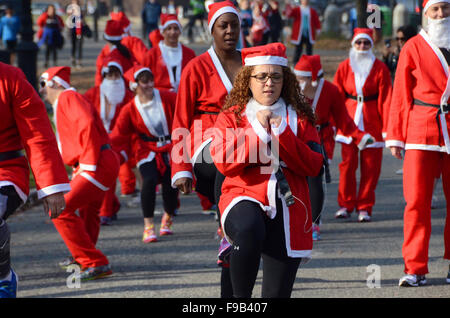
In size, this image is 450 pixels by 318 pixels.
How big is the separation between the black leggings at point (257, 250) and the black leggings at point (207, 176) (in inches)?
26.6

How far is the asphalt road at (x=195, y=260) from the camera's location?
669 cm

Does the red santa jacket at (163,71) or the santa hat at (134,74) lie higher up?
the santa hat at (134,74)

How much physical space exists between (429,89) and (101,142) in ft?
8.74

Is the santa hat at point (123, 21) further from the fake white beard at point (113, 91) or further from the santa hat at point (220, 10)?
the santa hat at point (220, 10)

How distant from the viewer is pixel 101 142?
7.28m

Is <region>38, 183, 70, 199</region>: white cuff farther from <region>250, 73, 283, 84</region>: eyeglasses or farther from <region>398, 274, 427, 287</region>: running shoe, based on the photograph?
<region>398, 274, 427, 287</region>: running shoe

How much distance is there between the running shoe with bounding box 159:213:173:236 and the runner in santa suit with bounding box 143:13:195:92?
A: 7.82 feet

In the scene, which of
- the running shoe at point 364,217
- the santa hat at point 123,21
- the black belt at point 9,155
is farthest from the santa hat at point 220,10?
the santa hat at point 123,21

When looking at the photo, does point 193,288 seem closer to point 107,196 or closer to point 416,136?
point 416,136

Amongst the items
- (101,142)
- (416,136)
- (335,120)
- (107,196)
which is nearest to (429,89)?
(416,136)

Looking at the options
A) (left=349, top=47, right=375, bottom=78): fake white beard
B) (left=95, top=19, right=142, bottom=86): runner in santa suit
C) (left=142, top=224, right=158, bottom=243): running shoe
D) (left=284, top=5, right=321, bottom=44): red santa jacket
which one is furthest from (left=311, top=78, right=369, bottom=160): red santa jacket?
(left=284, top=5, right=321, bottom=44): red santa jacket

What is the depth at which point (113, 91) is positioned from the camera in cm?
1002

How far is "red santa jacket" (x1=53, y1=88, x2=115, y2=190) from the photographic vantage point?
7.08 meters

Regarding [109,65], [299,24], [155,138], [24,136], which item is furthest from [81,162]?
[299,24]
